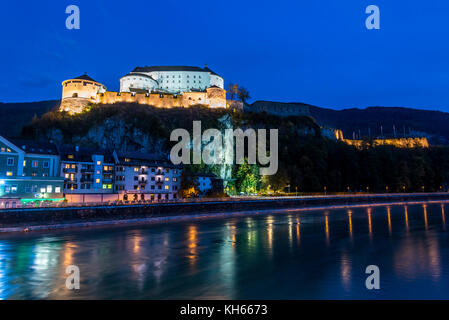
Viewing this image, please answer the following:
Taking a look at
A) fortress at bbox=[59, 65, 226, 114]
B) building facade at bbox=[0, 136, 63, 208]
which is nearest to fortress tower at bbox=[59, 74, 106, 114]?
fortress at bbox=[59, 65, 226, 114]

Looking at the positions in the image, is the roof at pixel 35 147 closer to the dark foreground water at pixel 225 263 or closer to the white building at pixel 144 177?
the white building at pixel 144 177

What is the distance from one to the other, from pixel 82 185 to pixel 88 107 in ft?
122

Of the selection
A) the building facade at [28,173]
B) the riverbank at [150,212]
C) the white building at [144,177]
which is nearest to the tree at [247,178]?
the riverbank at [150,212]

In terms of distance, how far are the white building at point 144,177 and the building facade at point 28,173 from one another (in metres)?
9.45

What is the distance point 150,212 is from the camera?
36.9 m

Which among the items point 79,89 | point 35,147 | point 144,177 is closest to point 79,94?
point 79,89

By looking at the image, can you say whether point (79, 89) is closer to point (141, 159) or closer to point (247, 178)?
point (141, 159)

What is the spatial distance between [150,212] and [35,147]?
22810 millimetres

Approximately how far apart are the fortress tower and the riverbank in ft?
172

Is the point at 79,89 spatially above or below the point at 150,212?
above
